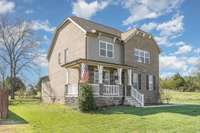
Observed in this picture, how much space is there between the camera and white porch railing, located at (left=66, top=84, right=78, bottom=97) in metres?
22.0

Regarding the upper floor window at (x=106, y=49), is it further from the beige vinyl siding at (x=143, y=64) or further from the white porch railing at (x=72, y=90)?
the white porch railing at (x=72, y=90)

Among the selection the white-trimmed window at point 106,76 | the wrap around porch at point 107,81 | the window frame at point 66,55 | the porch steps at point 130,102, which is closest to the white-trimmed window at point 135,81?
the wrap around porch at point 107,81

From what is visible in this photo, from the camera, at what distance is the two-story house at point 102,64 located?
75.3 feet

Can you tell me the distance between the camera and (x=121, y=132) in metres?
11.5

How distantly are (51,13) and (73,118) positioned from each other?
9.53m

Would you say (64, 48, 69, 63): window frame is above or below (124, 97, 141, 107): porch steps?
above

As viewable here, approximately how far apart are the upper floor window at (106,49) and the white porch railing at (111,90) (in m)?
3.19

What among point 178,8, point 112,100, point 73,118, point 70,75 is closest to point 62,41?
point 70,75

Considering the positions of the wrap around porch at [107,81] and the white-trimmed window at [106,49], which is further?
the white-trimmed window at [106,49]

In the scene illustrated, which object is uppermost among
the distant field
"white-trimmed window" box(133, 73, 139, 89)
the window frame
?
the window frame

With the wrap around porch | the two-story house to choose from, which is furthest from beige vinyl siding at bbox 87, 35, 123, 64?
the wrap around porch

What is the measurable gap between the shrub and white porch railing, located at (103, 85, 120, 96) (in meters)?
3.93

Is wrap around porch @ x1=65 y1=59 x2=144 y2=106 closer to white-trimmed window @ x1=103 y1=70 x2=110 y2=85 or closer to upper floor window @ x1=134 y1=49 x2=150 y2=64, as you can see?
white-trimmed window @ x1=103 y1=70 x2=110 y2=85

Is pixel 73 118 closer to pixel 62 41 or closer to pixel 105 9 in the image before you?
pixel 105 9
